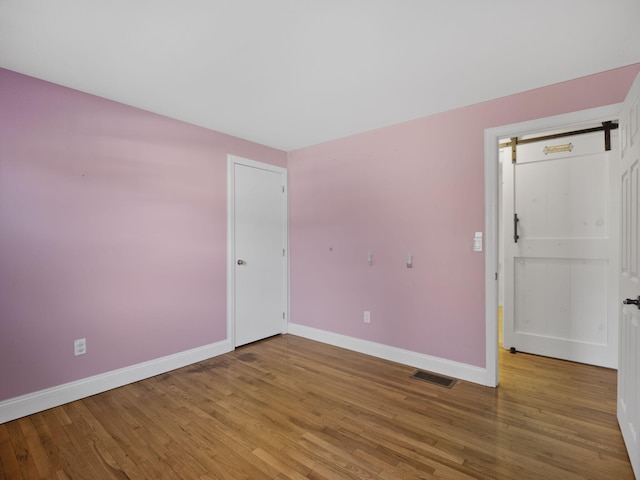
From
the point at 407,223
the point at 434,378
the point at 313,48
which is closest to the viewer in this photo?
the point at 313,48

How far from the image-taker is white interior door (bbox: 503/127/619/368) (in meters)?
2.96

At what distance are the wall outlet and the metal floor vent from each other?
109 inches

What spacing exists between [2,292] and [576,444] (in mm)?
3820

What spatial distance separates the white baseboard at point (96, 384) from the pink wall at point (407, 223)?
1.38 meters

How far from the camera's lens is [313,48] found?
1.93 metres

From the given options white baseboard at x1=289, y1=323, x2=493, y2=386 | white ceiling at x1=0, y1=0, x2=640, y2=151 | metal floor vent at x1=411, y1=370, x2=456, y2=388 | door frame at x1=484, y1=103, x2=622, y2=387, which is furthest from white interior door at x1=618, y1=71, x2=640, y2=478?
metal floor vent at x1=411, y1=370, x2=456, y2=388

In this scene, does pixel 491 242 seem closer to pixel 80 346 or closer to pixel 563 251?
pixel 563 251

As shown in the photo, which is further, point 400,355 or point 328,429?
point 400,355

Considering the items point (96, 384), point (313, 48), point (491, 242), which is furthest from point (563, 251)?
point (96, 384)

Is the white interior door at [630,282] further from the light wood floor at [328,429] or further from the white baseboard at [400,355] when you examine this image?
the white baseboard at [400,355]

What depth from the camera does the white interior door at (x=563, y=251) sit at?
2961 mm

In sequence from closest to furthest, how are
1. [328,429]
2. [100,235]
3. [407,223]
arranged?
[328,429]
[100,235]
[407,223]

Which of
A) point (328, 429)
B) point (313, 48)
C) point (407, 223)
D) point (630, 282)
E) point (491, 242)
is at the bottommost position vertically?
point (328, 429)

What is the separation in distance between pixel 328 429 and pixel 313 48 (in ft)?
8.02
